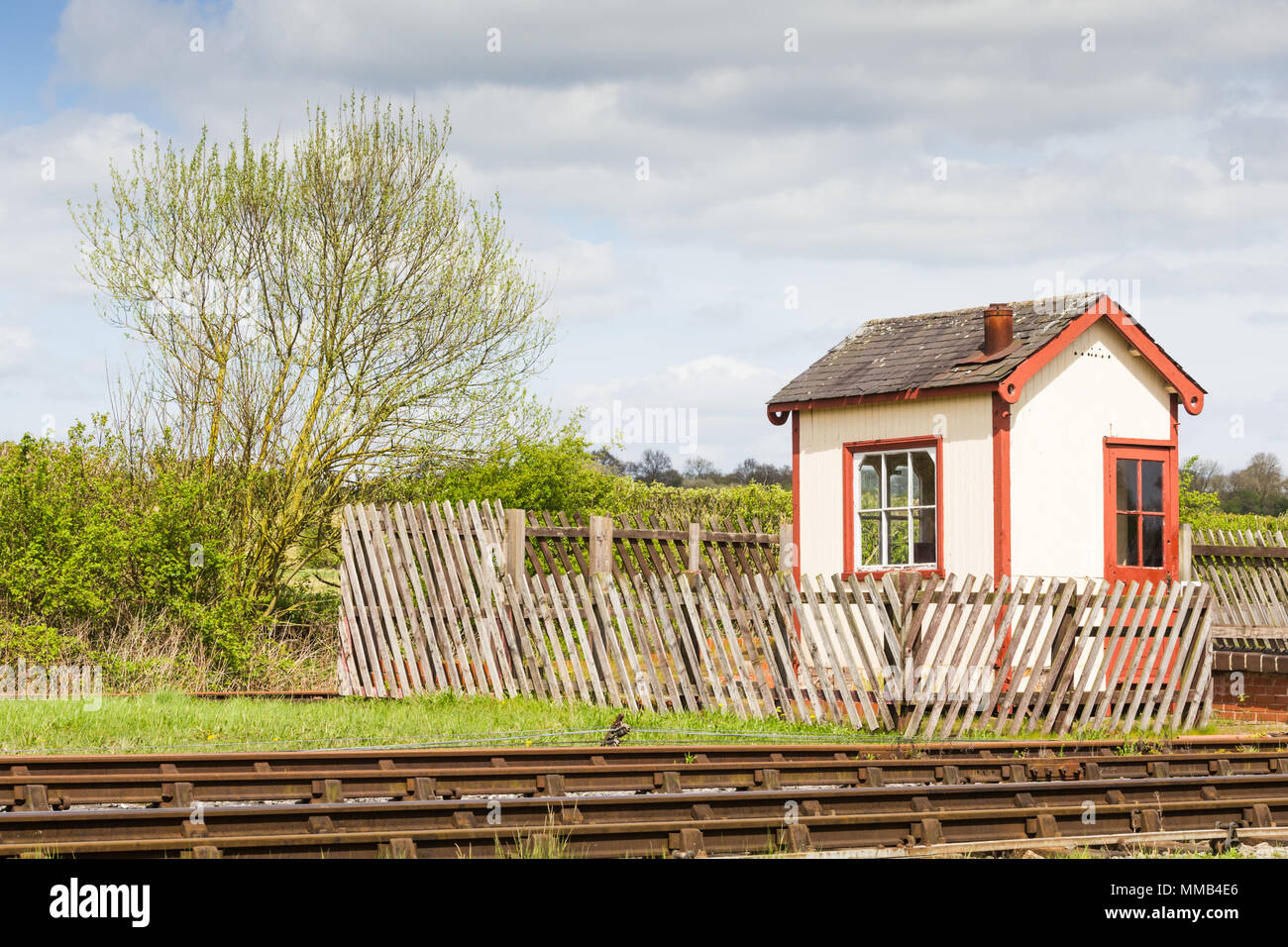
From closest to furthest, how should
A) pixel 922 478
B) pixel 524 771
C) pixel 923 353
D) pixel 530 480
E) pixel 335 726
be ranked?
pixel 524 771
pixel 335 726
pixel 922 478
pixel 923 353
pixel 530 480

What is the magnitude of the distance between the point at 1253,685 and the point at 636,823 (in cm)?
1107

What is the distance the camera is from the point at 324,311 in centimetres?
1947

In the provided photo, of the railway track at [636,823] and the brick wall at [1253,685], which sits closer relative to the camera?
the railway track at [636,823]

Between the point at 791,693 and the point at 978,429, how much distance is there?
4.13 m

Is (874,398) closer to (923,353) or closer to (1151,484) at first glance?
(923,353)

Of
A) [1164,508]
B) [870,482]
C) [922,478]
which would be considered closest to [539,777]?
[922,478]

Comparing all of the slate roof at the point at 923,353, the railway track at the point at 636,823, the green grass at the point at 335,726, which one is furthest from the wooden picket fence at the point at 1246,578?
the railway track at the point at 636,823

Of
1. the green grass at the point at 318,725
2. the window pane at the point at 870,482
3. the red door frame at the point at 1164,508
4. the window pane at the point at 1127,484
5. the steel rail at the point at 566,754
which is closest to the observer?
the steel rail at the point at 566,754

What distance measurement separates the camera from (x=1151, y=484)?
16.3 meters

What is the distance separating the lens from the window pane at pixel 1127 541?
15859 millimetres

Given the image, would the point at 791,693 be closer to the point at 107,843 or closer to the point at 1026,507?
the point at 1026,507

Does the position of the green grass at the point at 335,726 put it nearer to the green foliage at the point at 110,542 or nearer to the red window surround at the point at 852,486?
the green foliage at the point at 110,542

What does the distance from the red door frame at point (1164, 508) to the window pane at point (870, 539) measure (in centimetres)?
259
